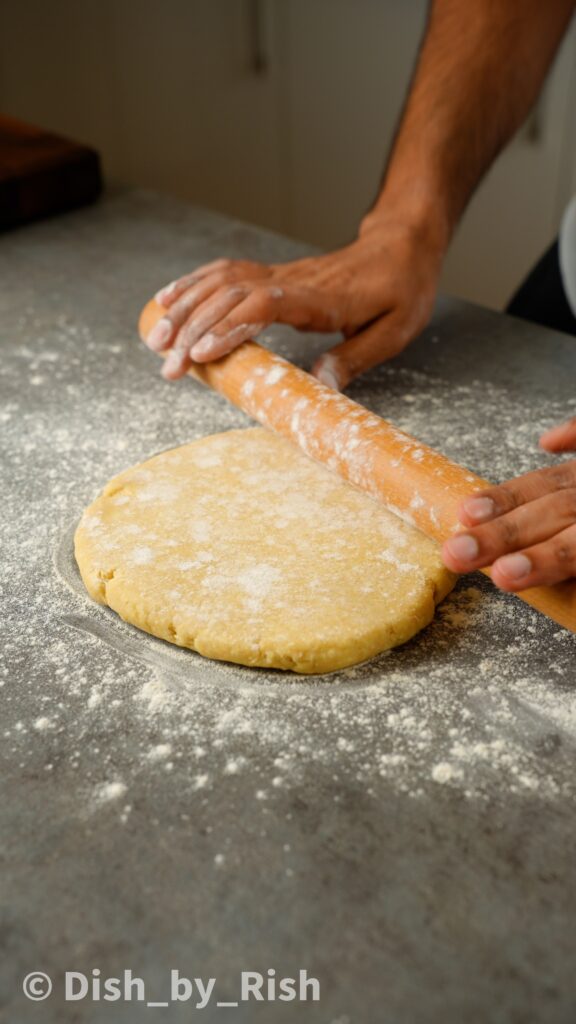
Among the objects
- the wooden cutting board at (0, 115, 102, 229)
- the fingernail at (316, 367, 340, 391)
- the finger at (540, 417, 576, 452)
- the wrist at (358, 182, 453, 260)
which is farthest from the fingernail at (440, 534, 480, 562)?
the wooden cutting board at (0, 115, 102, 229)

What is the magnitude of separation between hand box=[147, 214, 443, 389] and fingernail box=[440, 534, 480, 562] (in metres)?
0.65

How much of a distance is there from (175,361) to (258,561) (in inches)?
Result: 20.9

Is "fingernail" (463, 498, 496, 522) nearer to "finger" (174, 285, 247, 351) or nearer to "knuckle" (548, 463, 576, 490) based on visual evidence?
"knuckle" (548, 463, 576, 490)

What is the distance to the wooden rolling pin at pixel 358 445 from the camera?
1262 mm

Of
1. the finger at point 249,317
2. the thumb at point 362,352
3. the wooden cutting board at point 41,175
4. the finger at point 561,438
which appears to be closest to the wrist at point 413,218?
the thumb at point 362,352

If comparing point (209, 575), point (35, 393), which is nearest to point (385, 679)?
point (209, 575)

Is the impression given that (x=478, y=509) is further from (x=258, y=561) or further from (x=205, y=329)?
(x=205, y=329)

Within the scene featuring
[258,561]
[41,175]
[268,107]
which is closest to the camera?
[258,561]

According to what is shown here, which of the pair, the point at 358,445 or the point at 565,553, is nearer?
the point at 565,553

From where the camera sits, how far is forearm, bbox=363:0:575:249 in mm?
2018

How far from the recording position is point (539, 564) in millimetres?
1113

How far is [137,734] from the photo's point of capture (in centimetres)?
112

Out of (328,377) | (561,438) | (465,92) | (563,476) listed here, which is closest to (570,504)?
(563,476)

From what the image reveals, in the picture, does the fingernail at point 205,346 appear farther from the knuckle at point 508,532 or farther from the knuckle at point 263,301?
the knuckle at point 508,532
